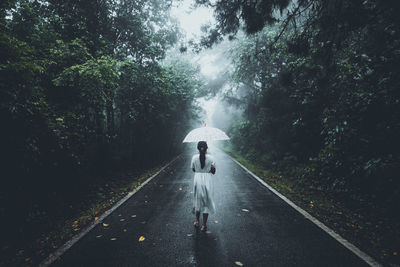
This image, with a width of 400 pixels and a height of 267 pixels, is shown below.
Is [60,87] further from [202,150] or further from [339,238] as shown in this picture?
[339,238]

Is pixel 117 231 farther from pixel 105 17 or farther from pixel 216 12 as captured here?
pixel 105 17

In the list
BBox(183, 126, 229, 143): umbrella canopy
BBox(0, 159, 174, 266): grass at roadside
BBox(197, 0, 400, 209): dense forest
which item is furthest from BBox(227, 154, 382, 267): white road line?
BBox(0, 159, 174, 266): grass at roadside

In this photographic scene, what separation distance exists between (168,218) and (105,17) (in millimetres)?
10125

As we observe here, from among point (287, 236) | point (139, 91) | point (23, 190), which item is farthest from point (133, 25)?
point (287, 236)

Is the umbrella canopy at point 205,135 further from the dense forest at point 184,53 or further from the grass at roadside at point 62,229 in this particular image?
the grass at roadside at point 62,229

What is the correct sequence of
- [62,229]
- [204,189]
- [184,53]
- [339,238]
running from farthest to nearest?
[184,53]
[62,229]
[204,189]
[339,238]

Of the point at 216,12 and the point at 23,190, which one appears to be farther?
the point at 216,12

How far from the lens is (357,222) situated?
16.2 feet

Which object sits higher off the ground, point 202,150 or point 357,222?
point 202,150

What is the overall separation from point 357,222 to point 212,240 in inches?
Result: 146

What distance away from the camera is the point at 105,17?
10.1m

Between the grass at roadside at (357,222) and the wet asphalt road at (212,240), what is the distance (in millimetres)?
454

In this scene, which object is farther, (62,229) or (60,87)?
(60,87)

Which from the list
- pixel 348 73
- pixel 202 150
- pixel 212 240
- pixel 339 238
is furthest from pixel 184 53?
pixel 339 238
